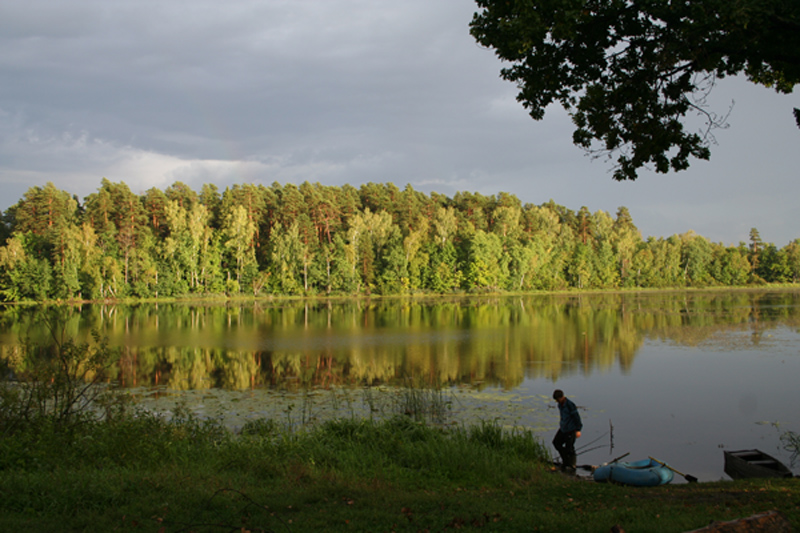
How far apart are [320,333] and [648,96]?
25.5 m

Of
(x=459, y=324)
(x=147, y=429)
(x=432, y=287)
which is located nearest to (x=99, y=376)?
(x=147, y=429)

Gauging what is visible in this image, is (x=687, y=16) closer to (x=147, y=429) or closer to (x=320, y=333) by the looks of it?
(x=147, y=429)

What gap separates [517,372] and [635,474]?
11.3 meters

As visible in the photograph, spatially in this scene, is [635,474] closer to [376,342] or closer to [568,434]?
[568,434]

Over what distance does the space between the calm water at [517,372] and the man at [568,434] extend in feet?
3.67

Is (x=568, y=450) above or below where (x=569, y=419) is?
below

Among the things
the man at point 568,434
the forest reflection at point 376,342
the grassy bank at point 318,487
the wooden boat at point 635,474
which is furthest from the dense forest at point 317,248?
the wooden boat at point 635,474

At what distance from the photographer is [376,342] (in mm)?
28141

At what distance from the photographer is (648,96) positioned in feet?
32.3

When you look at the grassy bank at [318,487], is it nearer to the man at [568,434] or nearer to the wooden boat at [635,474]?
the man at [568,434]

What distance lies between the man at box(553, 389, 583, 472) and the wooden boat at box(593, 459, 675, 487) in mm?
945

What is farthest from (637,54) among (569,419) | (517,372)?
(517,372)

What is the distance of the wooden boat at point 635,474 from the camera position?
8.55m

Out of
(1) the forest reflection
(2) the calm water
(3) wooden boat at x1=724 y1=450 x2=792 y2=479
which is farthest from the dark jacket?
(1) the forest reflection
